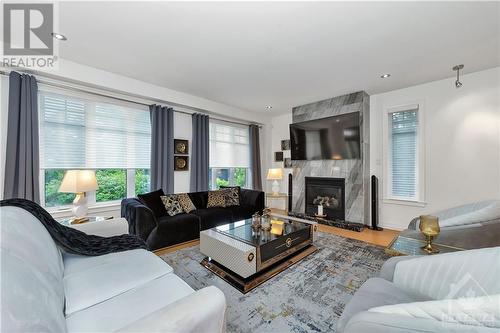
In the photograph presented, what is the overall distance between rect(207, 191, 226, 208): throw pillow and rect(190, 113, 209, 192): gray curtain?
529mm

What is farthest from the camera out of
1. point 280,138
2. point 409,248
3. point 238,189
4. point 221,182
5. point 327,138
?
point 280,138

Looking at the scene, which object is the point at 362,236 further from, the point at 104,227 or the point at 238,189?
the point at 104,227

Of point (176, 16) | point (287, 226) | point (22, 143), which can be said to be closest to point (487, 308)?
point (287, 226)

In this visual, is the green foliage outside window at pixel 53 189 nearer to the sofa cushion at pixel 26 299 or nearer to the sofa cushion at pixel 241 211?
the sofa cushion at pixel 241 211

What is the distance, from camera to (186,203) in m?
3.49

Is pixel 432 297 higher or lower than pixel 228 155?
lower

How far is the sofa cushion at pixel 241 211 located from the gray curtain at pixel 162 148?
125cm

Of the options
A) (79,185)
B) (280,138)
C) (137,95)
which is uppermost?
(137,95)

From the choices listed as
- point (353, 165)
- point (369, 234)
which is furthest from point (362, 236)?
point (353, 165)

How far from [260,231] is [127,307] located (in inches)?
64.6

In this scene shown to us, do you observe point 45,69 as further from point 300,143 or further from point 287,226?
point 300,143

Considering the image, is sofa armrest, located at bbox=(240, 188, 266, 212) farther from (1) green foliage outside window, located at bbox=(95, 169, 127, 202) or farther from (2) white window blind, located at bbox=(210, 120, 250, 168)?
(1) green foliage outside window, located at bbox=(95, 169, 127, 202)

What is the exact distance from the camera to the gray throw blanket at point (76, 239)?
1.49 m

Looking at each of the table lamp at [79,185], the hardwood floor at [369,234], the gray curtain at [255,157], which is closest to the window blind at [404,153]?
the hardwood floor at [369,234]
